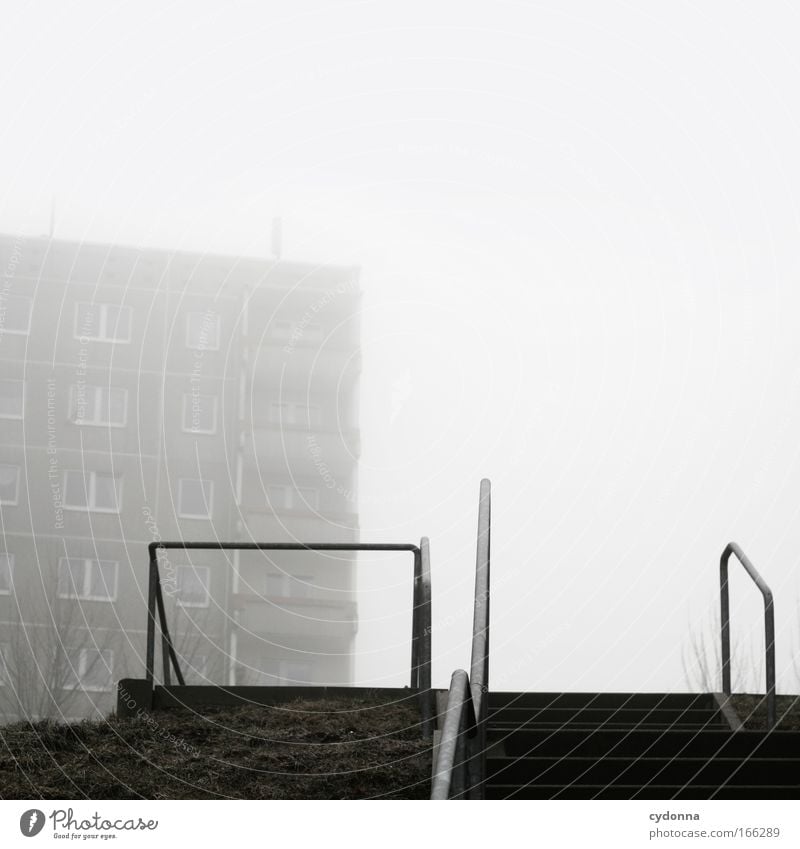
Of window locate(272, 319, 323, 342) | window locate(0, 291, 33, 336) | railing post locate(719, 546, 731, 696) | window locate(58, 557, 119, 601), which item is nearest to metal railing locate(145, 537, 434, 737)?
railing post locate(719, 546, 731, 696)

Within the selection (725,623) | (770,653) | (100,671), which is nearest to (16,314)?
(100,671)

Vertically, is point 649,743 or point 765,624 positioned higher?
point 765,624

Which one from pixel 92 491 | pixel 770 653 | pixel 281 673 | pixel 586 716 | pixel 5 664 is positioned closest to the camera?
pixel 586 716

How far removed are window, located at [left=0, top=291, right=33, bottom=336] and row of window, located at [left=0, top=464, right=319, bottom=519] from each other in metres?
2.10

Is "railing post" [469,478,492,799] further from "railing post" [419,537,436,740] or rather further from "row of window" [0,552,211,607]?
"row of window" [0,552,211,607]

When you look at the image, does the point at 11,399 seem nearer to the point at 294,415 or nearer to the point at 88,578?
the point at 88,578

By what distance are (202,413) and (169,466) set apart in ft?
15.8

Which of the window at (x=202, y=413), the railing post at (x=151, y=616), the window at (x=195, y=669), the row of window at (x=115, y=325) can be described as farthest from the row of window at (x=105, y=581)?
the railing post at (x=151, y=616)

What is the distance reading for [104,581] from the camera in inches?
827

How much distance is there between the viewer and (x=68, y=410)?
918 inches

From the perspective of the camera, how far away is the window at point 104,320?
74.2 feet

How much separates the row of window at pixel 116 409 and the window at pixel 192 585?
2236 millimetres

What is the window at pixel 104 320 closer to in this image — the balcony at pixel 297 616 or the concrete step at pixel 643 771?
the balcony at pixel 297 616
